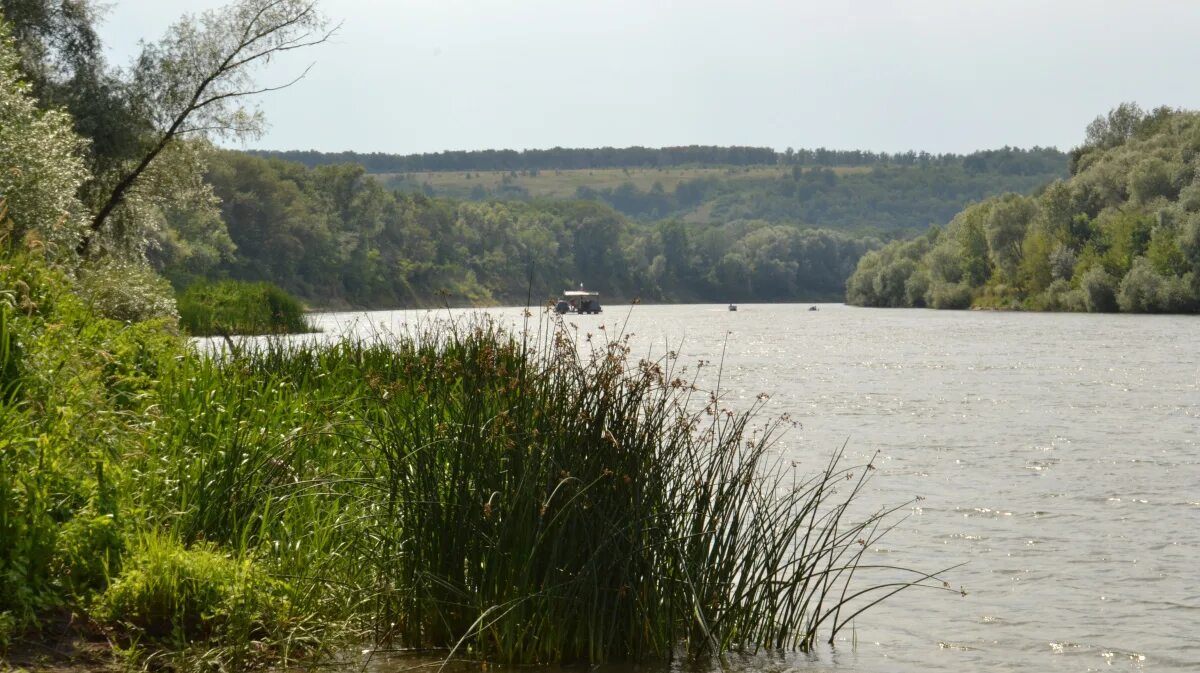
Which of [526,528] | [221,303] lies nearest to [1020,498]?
[526,528]

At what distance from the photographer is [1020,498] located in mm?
15062

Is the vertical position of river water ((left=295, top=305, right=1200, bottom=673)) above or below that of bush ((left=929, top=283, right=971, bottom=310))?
below

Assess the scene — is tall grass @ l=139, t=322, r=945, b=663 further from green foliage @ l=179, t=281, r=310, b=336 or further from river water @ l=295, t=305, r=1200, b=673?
green foliage @ l=179, t=281, r=310, b=336

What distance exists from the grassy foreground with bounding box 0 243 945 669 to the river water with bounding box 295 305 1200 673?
40 cm

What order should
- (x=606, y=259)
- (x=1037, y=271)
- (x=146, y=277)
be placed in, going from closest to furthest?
(x=146, y=277) < (x=1037, y=271) < (x=606, y=259)

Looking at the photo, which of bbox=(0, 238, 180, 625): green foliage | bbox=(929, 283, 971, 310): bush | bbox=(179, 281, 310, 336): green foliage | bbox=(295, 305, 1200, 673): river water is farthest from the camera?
bbox=(929, 283, 971, 310): bush

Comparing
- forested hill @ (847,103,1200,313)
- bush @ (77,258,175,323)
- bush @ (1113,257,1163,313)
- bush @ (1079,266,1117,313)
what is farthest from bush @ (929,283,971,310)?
bush @ (77,258,175,323)

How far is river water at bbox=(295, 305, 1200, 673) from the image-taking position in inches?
335

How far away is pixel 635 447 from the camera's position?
22.8 ft

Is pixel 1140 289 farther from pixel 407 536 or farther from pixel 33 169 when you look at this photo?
pixel 407 536

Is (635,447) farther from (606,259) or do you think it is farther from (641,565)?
(606,259)

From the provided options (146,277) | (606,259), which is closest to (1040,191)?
(606,259)

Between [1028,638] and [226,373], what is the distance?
6.91 metres

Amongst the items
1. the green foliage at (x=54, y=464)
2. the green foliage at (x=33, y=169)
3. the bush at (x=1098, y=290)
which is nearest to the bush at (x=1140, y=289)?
the bush at (x=1098, y=290)
